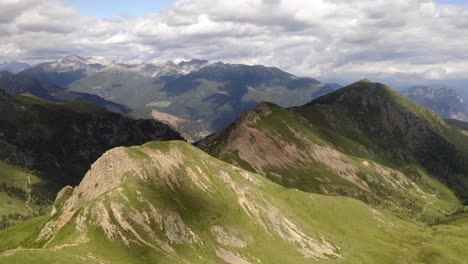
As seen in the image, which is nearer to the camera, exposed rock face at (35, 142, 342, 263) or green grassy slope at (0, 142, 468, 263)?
green grassy slope at (0, 142, 468, 263)

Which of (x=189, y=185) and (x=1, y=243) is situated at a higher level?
(x=189, y=185)

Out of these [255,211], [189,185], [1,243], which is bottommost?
[1,243]

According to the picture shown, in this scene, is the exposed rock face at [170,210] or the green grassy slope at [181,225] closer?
the green grassy slope at [181,225]

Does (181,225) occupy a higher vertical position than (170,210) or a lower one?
lower

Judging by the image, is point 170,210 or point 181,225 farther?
point 170,210

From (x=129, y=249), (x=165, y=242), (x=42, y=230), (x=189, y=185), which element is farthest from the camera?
(x=189, y=185)

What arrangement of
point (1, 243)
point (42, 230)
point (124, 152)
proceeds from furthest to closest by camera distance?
point (1, 243)
point (124, 152)
point (42, 230)

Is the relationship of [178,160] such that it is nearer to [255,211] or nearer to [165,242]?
[255,211]

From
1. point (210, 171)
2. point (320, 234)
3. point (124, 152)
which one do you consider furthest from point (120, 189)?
point (320, 234)
